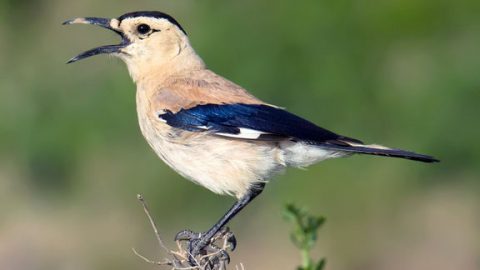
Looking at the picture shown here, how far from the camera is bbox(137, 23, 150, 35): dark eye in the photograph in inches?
321

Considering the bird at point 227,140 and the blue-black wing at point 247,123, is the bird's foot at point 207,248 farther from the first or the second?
the blue-black wing at point 247,123

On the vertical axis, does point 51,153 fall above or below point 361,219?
below

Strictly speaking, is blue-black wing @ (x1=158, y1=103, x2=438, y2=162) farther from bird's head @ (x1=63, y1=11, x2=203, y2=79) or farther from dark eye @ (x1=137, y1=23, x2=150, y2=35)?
dark eye @ (x1=137, y1=23, x2=150, y2=35)

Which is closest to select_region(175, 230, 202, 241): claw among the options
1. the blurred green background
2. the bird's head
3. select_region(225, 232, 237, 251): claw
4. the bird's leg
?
the bird's leg

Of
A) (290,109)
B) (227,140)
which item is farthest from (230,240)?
(290,109)

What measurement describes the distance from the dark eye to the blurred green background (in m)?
3.61

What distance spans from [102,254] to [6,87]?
3041mm

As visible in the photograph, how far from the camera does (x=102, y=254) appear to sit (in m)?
11.6

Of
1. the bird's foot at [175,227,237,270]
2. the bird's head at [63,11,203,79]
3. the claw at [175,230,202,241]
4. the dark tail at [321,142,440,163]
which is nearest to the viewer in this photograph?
the bird's foot at [175,227,237,270]

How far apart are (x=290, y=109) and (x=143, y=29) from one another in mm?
4521

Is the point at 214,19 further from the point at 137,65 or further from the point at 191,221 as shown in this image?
the point at 137,65

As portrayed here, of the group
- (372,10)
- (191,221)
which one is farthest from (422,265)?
(372,10)

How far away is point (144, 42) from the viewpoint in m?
8.16

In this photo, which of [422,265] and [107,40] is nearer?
[422,265]
